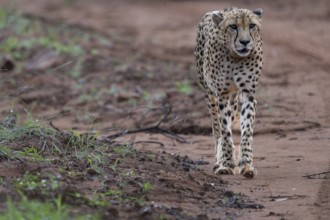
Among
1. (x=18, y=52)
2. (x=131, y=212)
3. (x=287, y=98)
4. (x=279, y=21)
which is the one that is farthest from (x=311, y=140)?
(x=279, y=21)

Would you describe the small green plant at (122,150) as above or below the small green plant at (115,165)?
below

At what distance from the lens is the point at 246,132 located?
9242 mm

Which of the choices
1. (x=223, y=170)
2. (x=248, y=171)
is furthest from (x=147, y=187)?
(x=223, y=170)

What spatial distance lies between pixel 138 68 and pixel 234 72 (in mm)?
6748

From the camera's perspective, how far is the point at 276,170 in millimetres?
9180

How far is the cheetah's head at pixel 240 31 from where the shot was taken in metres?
9.03

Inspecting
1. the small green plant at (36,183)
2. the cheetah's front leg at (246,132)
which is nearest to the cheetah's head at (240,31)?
the cheetah's front leg at (246,132)

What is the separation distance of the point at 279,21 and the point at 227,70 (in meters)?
11.6

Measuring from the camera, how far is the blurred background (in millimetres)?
12391

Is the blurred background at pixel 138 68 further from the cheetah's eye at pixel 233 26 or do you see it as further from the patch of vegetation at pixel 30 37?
the cheetah's eye at pixel 233 26

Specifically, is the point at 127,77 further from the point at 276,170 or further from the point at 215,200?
the point at 215,200

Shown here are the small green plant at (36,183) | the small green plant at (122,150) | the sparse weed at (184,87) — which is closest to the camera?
the small green plant at (36,183)

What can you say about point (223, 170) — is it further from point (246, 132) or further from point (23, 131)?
point (23, 131)

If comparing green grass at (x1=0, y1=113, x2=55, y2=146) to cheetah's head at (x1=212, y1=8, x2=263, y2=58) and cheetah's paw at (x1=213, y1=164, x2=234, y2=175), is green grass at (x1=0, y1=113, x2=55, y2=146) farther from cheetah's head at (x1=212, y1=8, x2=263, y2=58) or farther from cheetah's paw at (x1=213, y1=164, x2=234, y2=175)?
cheetah's head at (x1=212, y1=8, x2=263, y2=58)
